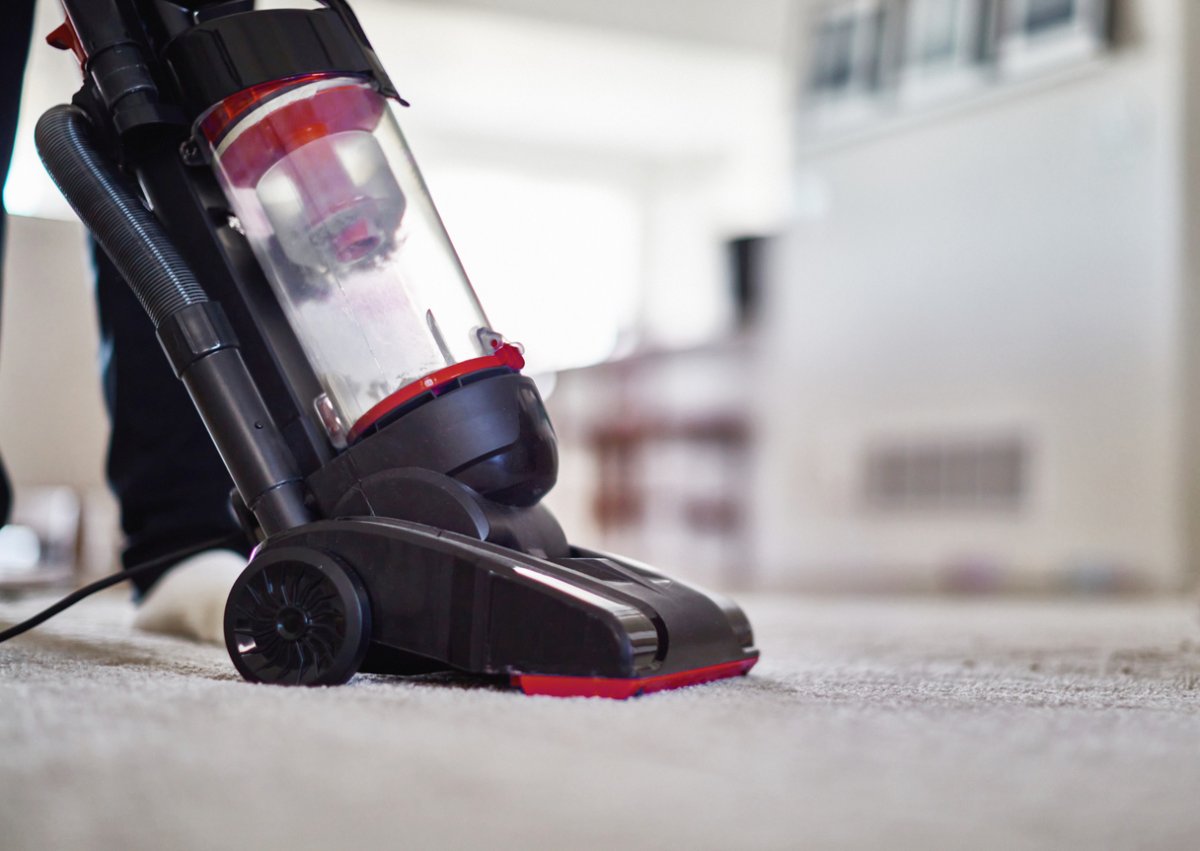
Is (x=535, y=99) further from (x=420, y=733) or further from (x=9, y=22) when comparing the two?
(x=420, y=733)

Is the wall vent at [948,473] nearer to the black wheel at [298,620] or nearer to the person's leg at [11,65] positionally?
the person's leg at [11,65]

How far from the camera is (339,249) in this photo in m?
0.72

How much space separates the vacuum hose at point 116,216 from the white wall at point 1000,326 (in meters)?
2.39

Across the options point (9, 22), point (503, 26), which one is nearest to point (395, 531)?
point (9, 22)

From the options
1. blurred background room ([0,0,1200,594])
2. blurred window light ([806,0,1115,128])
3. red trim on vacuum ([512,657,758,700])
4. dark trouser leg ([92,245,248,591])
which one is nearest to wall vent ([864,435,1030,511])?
blurred background room ([0,0,1200,594])

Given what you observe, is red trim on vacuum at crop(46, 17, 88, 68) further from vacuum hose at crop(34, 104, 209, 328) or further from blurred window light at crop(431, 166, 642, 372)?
blurred window light at crop(431, 166, 642, 372)

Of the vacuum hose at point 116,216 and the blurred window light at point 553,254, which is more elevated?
the blurred window light at point 553,254

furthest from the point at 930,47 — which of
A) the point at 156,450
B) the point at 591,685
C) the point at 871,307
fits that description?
the point at 591,685

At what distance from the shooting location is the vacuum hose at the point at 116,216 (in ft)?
2.30

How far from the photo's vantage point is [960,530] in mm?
3045

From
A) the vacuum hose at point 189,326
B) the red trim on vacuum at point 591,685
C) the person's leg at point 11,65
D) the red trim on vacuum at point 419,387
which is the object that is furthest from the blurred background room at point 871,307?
the red trim on vacuum at point 591,685

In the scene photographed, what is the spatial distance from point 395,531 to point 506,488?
79mm

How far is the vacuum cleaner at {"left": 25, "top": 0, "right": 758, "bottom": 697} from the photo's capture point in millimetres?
629

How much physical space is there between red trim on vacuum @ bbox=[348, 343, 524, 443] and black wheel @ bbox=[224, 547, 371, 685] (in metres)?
0.09
